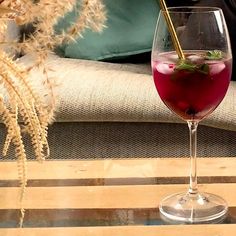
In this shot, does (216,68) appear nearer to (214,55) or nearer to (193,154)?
(214,55)

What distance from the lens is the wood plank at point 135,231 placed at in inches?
31.5

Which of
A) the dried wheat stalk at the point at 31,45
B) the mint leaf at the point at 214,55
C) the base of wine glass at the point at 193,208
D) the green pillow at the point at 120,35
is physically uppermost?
the green pillow at the point at 120,35

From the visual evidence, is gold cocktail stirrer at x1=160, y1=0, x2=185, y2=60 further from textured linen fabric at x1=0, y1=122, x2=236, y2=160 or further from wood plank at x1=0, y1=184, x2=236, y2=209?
textured linen fabric at x1=0, y1=122, x2=236, y2=160

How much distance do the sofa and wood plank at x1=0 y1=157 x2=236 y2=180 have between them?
0.58 meters

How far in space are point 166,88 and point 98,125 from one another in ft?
3.04

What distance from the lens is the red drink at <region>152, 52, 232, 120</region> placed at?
2.70 feet

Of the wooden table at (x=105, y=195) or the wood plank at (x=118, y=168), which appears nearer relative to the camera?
the wooden table at (x=105, y=195)

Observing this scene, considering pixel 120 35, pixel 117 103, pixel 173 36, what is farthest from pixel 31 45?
pixel 120 35

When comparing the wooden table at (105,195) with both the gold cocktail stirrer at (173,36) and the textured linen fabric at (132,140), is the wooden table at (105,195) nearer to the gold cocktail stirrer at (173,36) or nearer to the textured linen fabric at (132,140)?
the gold cocktail stirrer at (173,36)

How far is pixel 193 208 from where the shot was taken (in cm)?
88

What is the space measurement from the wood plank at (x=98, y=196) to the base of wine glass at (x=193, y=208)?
0.02 meters

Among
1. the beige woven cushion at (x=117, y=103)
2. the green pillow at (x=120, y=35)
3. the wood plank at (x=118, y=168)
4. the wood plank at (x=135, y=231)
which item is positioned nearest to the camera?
the wood plank at (x=135, y=231)

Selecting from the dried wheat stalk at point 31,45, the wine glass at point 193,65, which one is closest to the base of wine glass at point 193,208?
the wine glass at point 193,65

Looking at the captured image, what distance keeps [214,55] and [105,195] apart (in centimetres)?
26
